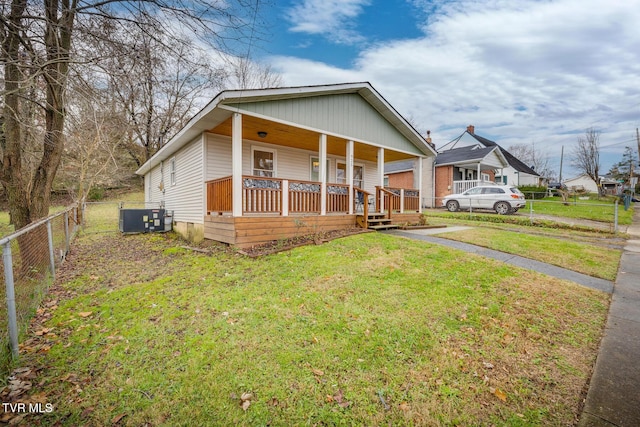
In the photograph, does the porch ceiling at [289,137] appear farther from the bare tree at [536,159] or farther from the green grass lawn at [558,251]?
the bare tree at [536,159]

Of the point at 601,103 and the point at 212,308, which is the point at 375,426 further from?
the point at 601,103

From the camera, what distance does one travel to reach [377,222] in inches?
387

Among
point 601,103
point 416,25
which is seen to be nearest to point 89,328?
point 416,25

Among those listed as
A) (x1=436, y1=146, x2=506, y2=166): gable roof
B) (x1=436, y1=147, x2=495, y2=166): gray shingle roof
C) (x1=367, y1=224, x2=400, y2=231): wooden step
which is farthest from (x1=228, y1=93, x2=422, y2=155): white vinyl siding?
(x1=436, y1=147, x2=495, y2=166): gray shingle roof

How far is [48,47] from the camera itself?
12.5 ft

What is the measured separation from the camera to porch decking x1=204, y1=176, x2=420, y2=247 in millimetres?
6941

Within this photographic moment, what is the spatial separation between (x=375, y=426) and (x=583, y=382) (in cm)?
201

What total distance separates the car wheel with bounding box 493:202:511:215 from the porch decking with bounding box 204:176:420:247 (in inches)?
412

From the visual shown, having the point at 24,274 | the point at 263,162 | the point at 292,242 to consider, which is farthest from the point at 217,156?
the point at 24,274

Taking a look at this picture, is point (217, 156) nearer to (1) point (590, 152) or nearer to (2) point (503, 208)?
(2) point (503, 208)

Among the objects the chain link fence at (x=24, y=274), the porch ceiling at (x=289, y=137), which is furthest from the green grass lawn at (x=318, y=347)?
the porch ceiling at (x=289, y=137)

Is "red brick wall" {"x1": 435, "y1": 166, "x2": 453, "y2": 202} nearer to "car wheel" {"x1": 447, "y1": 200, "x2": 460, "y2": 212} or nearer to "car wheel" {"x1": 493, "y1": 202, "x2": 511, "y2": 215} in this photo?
"car wheel" {"x1": 447, "y1": 200, "x2": 460, "y2": 212}

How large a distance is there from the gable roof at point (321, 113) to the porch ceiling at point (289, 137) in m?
0.29

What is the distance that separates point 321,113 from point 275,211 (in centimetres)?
371
